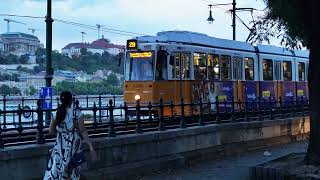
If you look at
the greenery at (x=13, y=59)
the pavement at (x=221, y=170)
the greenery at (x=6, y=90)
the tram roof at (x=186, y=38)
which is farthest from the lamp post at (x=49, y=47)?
the pavement at (x=221, y=170)

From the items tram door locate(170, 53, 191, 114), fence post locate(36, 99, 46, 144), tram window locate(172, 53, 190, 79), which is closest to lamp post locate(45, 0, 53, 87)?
tram door locate(170, 53, 191, 114)

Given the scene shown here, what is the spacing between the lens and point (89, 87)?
2311 centimetres

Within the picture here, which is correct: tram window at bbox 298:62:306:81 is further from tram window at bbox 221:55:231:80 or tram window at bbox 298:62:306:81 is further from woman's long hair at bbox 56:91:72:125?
woman's long hair at bbox 56:91:72:125

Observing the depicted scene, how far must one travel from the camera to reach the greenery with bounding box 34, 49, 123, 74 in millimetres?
24812

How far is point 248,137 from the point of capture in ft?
63.9

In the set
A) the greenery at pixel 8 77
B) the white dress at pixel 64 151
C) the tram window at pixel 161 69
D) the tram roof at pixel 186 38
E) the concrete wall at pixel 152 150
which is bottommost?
the concrete wall at pixel 152 150

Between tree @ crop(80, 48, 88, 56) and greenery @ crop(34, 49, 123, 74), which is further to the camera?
tree @ crop(80, 48, 88, 56)

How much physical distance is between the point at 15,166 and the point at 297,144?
1443cm

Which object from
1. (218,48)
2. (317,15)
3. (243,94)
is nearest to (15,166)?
(317,15)

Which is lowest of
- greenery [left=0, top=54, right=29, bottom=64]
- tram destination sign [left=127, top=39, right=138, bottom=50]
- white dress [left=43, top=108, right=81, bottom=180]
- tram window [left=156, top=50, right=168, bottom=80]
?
white dress [left=43, top=108, right=81, bottom=180]

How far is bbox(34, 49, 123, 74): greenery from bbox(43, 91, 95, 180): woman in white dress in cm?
1544

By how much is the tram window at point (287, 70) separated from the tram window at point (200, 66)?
30.5 ft

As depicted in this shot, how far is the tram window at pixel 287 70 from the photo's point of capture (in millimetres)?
32031

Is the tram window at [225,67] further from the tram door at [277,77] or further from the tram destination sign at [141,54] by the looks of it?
the tram door at [277,77]
